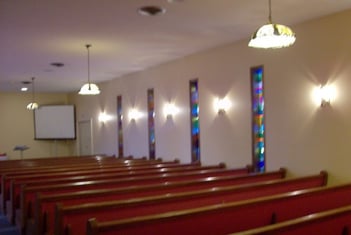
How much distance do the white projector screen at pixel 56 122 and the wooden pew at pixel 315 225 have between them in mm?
10109

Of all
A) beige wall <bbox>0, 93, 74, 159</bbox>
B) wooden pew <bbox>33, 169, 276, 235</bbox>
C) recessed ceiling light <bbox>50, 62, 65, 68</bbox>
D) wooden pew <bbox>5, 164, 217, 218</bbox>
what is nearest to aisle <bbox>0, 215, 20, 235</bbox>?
wooden pew <bbox>5, 164, 217, 218</bbox>

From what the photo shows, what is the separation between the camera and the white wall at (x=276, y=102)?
4.18 metres

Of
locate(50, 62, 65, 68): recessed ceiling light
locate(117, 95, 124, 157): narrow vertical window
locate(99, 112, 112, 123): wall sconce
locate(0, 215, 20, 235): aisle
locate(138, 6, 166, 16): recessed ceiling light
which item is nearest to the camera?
locate(138, 6, 166, 16): recessed ceiling light

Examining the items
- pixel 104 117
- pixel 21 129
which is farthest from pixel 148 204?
pixel 21 129

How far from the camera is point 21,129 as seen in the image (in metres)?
11.8

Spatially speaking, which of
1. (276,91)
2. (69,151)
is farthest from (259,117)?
(69,151)

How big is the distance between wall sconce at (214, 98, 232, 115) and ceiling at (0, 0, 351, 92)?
2.78ft

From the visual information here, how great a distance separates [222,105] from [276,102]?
109cm

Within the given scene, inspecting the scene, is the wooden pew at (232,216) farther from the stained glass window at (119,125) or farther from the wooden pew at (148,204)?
the stained glass window at (119,125)

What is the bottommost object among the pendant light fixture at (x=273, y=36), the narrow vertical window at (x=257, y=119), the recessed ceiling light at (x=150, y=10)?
the narrow vertical window at (x=257, y=119)

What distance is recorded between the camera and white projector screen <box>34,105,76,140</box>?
1182cm

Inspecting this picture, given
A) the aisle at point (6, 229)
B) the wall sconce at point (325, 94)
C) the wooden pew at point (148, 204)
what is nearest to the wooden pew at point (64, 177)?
the aisle at point (6, 229)

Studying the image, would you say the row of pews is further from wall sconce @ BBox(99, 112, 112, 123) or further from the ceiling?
wall sconce @ BBox(99, 112, 112, 123)

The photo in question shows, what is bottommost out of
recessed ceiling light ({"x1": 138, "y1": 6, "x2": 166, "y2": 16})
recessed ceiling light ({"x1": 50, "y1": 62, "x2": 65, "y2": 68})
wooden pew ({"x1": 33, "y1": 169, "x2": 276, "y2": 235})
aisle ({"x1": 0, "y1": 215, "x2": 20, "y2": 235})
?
aisle ({"x1": 0, "y1": 215, "x2": 20, "y2": 235})
